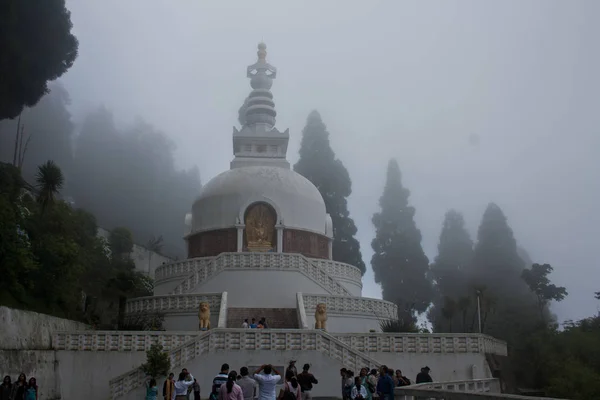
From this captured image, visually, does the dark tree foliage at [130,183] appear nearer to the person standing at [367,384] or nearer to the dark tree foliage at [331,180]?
the dark tree foliage at [331,180]

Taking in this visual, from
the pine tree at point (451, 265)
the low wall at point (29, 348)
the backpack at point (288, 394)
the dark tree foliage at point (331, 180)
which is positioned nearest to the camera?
the backpack at point (288, 394)

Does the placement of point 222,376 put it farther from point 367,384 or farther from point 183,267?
point 183,267

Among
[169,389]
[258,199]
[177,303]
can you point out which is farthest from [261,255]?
[169,389]

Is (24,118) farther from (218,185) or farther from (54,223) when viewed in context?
(54,223)

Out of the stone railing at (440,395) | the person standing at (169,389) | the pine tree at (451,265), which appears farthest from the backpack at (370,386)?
the pine tree at (451,265)

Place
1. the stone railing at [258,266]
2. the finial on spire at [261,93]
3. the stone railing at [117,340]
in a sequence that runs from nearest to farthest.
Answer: the stone railing at [117,340] < the stone railing at [258,266] < the finial on spire at [261,93]

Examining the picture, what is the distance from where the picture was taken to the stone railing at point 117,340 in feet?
61.1

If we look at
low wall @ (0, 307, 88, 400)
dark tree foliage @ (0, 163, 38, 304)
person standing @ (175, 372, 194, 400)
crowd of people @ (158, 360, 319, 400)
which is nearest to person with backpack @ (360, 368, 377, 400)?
crowd of people @ (158, 360, 319, 400)

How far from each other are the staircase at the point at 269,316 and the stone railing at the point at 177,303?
0.69 m

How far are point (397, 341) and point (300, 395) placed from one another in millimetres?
9159

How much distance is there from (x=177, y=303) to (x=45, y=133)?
1843 inches

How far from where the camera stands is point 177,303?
23391 mm

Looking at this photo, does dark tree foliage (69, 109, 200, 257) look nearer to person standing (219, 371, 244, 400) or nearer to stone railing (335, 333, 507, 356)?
stone railing (335, 333, 507, 356)

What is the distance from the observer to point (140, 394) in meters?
16.5
